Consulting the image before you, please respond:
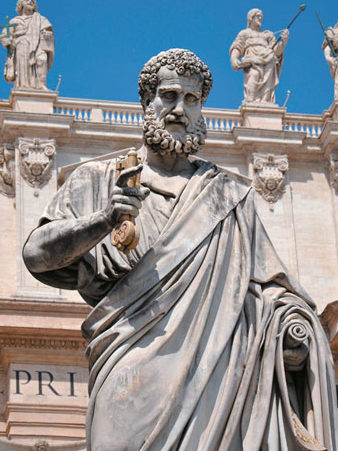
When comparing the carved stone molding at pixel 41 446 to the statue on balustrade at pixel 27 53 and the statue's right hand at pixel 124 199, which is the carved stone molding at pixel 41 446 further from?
the statue's right hand at pixel 124 199

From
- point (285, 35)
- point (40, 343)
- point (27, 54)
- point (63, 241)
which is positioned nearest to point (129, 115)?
point (27, 54)

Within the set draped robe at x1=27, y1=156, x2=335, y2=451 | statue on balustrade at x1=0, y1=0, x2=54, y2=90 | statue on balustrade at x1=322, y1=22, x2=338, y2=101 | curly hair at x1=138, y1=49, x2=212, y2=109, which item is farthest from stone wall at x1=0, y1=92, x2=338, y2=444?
draped robe at x1=27, y1=156, x2=335, y2=451

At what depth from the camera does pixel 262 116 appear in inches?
1064

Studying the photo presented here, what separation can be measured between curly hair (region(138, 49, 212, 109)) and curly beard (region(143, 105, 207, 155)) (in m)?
0.08

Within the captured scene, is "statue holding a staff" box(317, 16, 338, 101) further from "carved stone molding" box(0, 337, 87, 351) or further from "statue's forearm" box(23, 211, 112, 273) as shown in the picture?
"statue's forearm" box(23, 211, 112, 273)

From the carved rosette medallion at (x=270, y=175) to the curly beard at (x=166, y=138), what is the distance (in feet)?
68.6

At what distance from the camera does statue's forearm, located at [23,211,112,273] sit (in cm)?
484

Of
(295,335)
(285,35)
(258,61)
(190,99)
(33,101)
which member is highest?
(285,35)

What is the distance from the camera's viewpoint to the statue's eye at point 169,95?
5207mm

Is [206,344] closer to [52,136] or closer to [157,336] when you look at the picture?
[157,336]

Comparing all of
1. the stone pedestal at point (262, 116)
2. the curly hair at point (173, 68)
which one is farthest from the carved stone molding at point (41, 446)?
the curly hair at point (173, 68)

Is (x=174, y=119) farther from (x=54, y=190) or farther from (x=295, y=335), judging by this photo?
(x=54, y=190)

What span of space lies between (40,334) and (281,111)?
5.55m

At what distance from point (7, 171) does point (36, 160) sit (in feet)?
1.77
